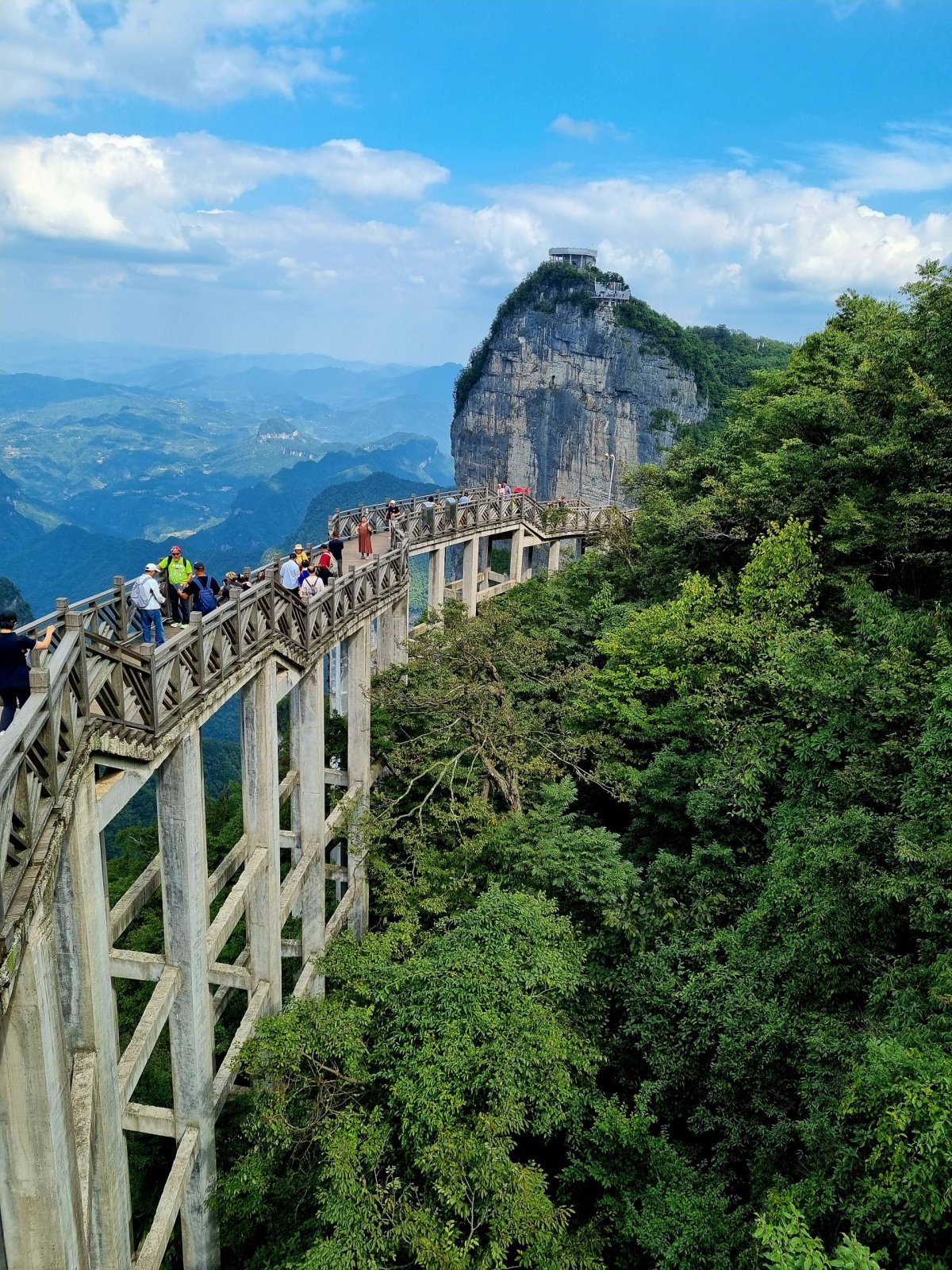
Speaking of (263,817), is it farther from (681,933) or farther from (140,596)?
(681,933)

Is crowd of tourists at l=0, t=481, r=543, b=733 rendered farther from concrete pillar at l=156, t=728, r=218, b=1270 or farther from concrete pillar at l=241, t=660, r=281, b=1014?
concrete pillar at l=156, t=728, r=218, b=1270

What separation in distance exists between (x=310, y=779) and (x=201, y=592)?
4105 mm

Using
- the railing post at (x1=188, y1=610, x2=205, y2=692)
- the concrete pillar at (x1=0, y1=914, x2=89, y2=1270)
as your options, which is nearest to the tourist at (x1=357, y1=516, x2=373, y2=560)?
the railing post at (x1=188, y1=610, x2=205, y2=692)

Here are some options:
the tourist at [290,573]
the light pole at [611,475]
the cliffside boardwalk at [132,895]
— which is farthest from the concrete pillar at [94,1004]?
the light pole at [611,475]

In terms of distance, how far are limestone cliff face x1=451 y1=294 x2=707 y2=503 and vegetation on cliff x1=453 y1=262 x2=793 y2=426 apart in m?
0.57

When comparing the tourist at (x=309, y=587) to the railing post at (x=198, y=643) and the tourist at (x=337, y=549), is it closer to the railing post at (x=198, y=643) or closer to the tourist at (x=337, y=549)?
the tourist at (x=337, y=549)

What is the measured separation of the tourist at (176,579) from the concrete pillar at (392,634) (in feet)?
28.0

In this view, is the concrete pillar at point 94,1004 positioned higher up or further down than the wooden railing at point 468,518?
further down

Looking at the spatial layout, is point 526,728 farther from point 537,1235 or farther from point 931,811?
point 537,1235

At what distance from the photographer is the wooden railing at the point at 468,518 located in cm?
2447

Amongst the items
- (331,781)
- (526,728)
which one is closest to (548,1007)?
(526,728)

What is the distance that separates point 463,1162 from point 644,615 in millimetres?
12927

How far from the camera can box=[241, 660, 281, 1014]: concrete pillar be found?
40.0ft

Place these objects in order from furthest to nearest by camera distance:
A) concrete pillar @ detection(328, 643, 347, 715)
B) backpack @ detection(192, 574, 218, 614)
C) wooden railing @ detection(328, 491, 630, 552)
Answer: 1. wooden railing @ detection(328, 491, 630, 552)
2. concrete pillar @ detection(328, 643, 347, 715)
3. backpack @ detection(192, 574, 218, 614)
